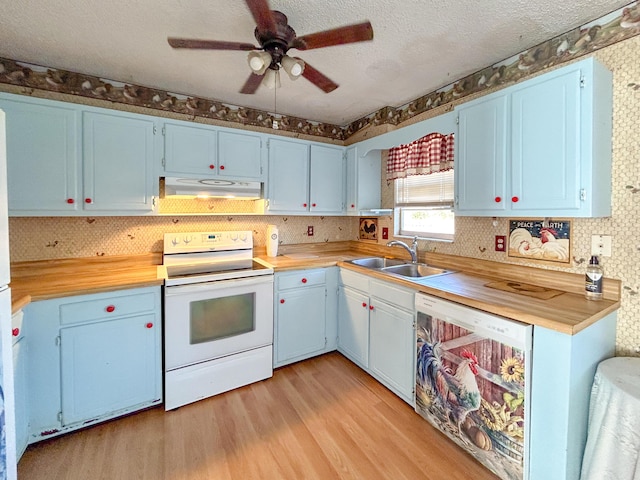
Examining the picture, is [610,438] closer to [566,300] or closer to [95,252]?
[566,300]

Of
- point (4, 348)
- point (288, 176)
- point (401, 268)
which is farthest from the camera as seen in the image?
point (288, 176)

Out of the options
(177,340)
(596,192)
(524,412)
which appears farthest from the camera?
(177,340)

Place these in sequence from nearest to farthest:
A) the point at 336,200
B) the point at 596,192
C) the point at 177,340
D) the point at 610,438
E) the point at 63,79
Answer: the point at 610,438 → the point at 596,192 → the point at 177,340 → the point at 63,79 → the point at 336,200

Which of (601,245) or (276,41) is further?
(601,245)

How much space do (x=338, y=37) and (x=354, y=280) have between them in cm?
178

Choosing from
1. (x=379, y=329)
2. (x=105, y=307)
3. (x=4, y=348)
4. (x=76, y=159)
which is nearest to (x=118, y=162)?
(x=76, y=159)

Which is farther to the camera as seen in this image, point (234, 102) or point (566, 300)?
point (234, 102)

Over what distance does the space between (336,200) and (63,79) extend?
8.18ft

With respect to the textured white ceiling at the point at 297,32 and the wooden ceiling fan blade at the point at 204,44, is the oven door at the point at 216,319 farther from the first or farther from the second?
the textured white ceiling at the point at 297,32

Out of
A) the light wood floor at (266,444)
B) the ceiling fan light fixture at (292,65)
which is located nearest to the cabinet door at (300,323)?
the light wood floor at (266,444)

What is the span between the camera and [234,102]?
2.84m

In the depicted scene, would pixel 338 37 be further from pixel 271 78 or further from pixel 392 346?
pixel 392 346

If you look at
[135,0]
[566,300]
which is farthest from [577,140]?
[135,0]

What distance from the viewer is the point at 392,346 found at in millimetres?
2154
